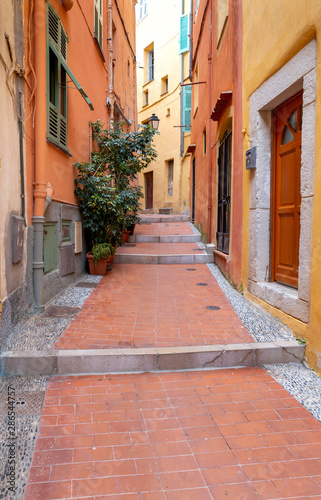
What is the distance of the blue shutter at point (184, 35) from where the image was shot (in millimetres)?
15312

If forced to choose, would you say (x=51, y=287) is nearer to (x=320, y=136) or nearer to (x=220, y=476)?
(x=220, y=476)

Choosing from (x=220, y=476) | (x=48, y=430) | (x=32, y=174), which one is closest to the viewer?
(x=220, y=476)

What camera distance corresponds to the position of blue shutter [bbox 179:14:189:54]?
15.3 meters

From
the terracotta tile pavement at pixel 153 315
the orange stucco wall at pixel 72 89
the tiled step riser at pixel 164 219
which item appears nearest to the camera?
the terracotta tile pavement at pixel 153 315

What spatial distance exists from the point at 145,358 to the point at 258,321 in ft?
5.31

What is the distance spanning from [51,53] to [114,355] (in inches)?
171

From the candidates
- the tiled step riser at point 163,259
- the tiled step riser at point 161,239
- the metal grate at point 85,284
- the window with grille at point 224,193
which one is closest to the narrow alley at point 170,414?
the metal grate at point 85,284

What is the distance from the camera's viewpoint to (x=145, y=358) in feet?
10.3

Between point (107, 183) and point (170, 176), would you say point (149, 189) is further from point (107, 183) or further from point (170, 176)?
point (107, 183)

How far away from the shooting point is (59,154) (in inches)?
198

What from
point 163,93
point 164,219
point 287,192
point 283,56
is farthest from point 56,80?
point 163,93

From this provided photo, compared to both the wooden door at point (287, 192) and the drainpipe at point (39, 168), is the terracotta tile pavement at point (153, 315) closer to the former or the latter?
the drainpipe at point (39, 168)

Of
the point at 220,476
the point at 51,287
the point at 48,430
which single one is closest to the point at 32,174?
the point at 51,287

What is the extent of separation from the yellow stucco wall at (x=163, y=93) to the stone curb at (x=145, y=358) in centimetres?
1259
